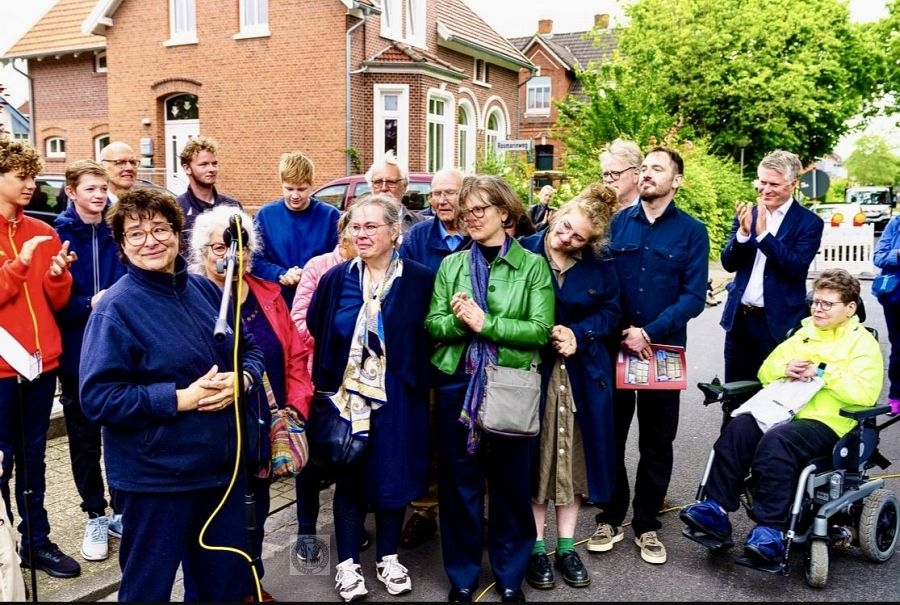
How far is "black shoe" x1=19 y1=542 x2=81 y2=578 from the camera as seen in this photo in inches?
147

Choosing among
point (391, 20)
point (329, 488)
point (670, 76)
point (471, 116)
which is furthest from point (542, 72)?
point (329, 488)

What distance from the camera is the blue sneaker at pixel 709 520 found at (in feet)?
12.8

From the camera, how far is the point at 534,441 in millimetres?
3818

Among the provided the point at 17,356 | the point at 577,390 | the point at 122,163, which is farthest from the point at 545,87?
the point at 17,356

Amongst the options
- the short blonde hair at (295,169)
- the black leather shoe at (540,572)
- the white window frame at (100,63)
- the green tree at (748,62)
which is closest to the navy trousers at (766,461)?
the black leather shoe at (540,572)

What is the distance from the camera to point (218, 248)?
10.9 ft

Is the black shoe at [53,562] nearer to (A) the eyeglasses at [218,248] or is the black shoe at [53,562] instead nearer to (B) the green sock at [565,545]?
(A) the eyeglasses at [218,248]

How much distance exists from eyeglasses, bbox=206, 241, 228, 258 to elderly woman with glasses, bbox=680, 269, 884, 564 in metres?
2.61

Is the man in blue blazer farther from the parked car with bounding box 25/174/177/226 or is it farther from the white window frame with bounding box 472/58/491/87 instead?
the white window frame with bounding box 472/58/491/87

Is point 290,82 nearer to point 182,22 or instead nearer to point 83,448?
point 182,22

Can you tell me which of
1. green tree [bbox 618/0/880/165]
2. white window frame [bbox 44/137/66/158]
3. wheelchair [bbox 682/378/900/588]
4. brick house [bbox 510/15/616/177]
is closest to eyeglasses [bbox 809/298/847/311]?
wheelchair [bbox 682/378/900/588]

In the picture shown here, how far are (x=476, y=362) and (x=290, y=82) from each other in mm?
17709

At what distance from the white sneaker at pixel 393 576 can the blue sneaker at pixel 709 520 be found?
1.44m

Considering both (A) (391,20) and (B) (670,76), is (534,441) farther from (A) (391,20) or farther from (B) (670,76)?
(B) (670,76)
